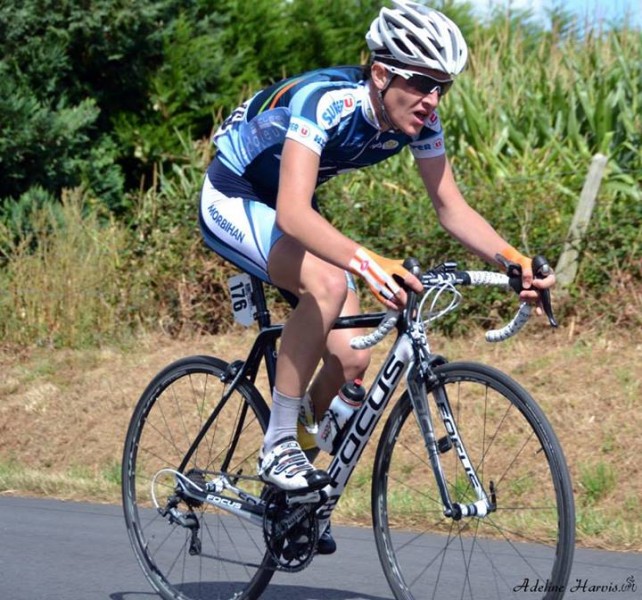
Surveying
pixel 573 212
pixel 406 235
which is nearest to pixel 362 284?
pixel 406 235

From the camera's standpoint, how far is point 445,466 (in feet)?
14.8

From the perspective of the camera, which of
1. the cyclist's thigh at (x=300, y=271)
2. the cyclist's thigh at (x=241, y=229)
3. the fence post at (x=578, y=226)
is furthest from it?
the fence post at (x=578, y=226)

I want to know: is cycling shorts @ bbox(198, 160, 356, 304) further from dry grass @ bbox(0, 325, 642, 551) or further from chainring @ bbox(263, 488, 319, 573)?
dry grass @ bbox(0, 325, 642, 551)

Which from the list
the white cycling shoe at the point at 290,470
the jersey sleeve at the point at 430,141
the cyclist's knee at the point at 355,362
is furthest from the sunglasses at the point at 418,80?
the white cycling shoe at the point at 290,470

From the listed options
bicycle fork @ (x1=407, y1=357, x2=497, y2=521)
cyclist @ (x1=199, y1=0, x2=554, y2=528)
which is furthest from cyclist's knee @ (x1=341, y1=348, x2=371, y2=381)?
bicycle fork @ (x1=407, y1=357, x2=497, y2=521)

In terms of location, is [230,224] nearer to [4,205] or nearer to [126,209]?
[4,205]

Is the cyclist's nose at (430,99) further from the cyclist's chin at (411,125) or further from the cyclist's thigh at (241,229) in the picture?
A: the cyclist's thigh at (241,229)

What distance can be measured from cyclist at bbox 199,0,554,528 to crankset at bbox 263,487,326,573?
0.32ft

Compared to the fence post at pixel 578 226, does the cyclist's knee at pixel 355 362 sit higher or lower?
higher

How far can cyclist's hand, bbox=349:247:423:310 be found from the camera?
4.16m

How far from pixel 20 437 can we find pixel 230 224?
563 cm

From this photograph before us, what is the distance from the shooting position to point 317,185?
4660 millimetres

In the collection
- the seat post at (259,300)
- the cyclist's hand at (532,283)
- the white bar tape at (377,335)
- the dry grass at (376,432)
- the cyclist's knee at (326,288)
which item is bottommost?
the dry grass at (376,432)

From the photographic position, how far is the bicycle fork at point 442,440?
4.20 meters
